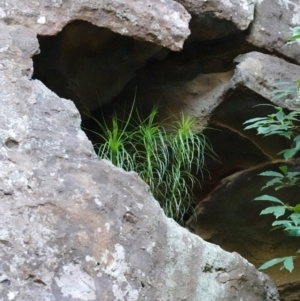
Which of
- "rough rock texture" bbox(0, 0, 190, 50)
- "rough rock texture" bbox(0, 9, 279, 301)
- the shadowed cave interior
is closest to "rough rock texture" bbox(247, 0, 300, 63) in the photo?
the shadowed cave interior

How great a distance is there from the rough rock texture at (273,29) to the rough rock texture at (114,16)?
0.64 m

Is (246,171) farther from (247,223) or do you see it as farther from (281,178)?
(281,178)

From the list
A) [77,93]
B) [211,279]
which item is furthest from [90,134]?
[211,279]

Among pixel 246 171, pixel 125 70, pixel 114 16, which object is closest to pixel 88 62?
pixel 125 70

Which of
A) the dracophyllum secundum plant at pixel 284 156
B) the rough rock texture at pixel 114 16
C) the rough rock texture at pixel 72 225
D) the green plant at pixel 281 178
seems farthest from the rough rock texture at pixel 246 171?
the rough rock texture at pixel 72 225

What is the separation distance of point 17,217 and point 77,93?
46.4 inches

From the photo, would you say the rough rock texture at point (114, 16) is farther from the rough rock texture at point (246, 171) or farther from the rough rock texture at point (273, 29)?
the rough rock texture at point (273, 29)

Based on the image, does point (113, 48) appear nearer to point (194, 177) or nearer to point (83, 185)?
point (194, 177)

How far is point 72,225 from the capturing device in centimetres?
166

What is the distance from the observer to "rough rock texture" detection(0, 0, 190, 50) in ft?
Answer: 7.02

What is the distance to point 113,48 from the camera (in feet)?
8.64

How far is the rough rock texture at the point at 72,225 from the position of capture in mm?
1568

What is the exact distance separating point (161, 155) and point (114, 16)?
28.3 inches

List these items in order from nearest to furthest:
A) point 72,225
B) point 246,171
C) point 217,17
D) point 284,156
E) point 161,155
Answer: point 72,225, point 284,156, point 161,155, point 217,17, point 246,171
